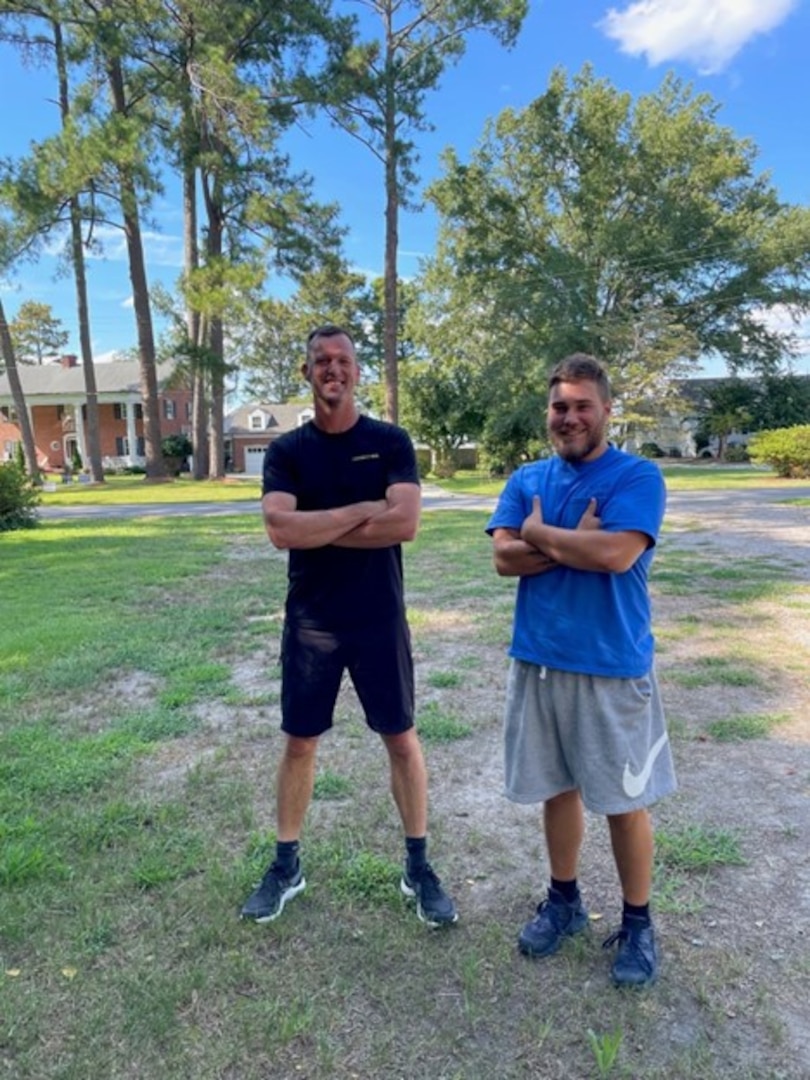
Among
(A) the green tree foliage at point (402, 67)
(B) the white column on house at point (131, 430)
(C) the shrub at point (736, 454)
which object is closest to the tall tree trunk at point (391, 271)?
(A) the green tree foliage at point (402, 67)

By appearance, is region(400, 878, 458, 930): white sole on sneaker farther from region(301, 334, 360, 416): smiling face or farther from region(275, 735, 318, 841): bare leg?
region(301, 334, 360, 416): smiling face

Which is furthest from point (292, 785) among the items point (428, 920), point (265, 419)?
point (265, 419)

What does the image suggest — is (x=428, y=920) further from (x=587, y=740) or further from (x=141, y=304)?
(x=141, y=304)

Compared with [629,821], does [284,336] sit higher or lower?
higher

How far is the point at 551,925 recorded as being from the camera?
2.03 metres

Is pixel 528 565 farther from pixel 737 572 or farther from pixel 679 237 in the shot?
pixel 679 237

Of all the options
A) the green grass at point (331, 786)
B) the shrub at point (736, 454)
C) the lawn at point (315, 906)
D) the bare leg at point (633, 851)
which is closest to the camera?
the lawn at point (315, 906)

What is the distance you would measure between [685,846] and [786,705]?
1.67 m

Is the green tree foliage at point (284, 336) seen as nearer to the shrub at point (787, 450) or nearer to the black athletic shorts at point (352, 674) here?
the shrub at point (787, 450)

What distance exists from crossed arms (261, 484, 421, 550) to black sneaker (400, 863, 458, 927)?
40.1 inches

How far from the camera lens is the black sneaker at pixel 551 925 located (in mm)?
1984

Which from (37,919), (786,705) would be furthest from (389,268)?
(37,919)

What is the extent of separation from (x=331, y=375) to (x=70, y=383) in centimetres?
4668

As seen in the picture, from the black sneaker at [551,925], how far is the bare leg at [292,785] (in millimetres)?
749
